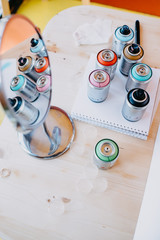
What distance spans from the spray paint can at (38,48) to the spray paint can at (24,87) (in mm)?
80

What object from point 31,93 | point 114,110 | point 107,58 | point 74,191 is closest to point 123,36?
point 107,58

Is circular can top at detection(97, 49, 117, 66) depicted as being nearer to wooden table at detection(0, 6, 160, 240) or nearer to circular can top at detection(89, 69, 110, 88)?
circular can top at detection(89, 69, 110, 88)

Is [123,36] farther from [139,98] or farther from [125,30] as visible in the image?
[139,98]

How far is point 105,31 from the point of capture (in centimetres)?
90

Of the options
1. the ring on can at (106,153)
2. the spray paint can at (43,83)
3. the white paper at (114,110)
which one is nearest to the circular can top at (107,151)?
the ring on can at (106,153)

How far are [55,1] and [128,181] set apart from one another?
132 cm

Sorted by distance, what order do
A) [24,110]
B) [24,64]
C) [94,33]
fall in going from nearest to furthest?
1. [24,110]
2. [24,64]
3. [94,33]

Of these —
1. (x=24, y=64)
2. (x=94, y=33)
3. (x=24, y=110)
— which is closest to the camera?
(x=24, y=110)

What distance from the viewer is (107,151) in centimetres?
62

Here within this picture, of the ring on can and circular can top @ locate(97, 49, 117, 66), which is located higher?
circular can top @ locate(97, 49, 117, 66)

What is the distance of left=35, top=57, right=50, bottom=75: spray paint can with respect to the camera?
0.62 metres

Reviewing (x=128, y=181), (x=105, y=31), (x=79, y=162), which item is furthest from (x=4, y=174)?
(x=105, y=31)

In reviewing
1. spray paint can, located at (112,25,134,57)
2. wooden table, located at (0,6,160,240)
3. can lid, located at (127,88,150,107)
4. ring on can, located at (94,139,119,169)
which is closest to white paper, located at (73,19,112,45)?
spray paint can, located at (112,25,134,57)

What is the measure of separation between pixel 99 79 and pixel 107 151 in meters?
0.21
